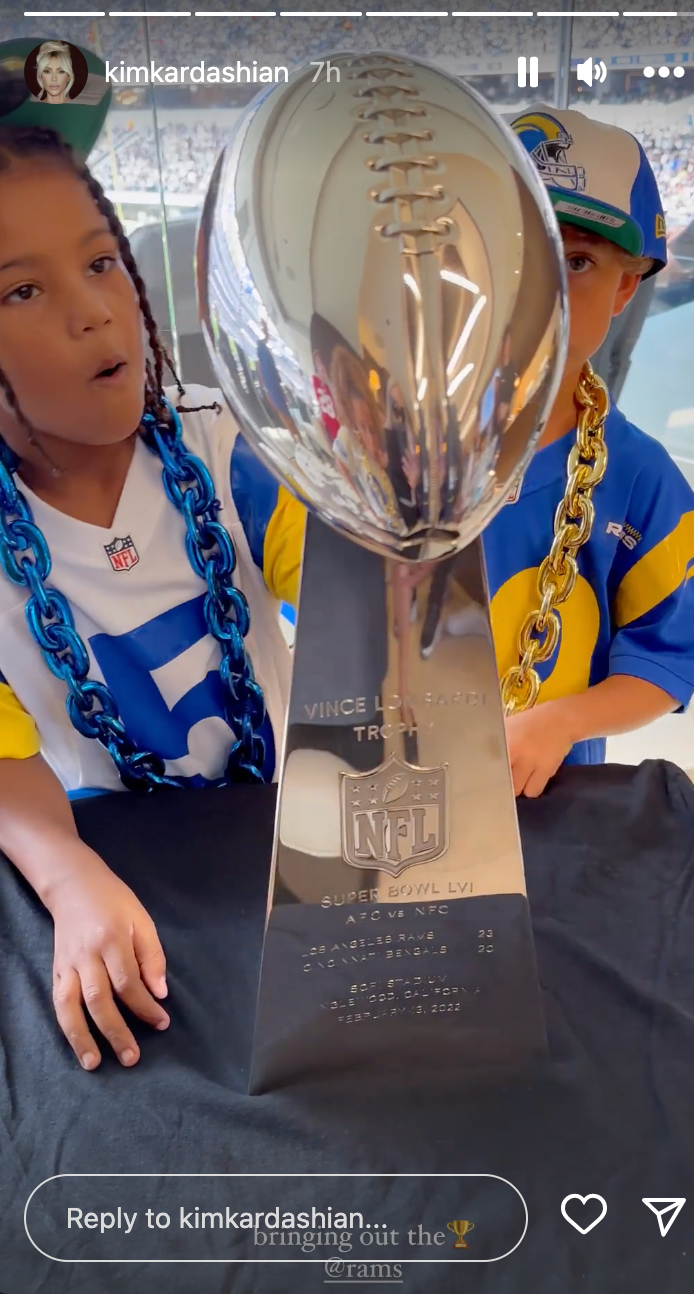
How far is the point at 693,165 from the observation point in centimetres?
40

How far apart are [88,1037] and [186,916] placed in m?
0.08

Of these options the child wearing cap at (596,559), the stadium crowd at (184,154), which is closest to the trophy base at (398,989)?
the child wearing cap at (596,559)

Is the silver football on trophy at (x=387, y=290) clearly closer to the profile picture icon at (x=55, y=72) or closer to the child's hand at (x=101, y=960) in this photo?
the profile picture icon at (x=55, y=72)

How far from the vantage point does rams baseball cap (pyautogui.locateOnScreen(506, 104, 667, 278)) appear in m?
0.37

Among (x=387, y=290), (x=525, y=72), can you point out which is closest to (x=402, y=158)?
(x=387, y=290)

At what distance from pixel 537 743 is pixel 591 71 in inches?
11.6

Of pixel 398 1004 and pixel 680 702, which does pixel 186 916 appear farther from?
pixel 680 702

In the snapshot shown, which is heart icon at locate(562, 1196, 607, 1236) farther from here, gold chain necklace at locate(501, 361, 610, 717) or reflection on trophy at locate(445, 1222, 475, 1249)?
gold chain necklace at locate(501, 361, 610, 717)

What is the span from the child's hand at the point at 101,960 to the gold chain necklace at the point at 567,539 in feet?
0.66

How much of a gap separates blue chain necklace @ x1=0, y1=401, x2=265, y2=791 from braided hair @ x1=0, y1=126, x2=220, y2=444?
0.04 m

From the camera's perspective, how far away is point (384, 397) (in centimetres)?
24

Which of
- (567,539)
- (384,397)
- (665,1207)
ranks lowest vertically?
(665,1207)

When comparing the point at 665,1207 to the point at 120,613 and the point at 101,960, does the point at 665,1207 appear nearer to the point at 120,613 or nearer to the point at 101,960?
the point at 101,960

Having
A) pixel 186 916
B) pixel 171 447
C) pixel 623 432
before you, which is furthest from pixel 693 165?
pixel 186 916
